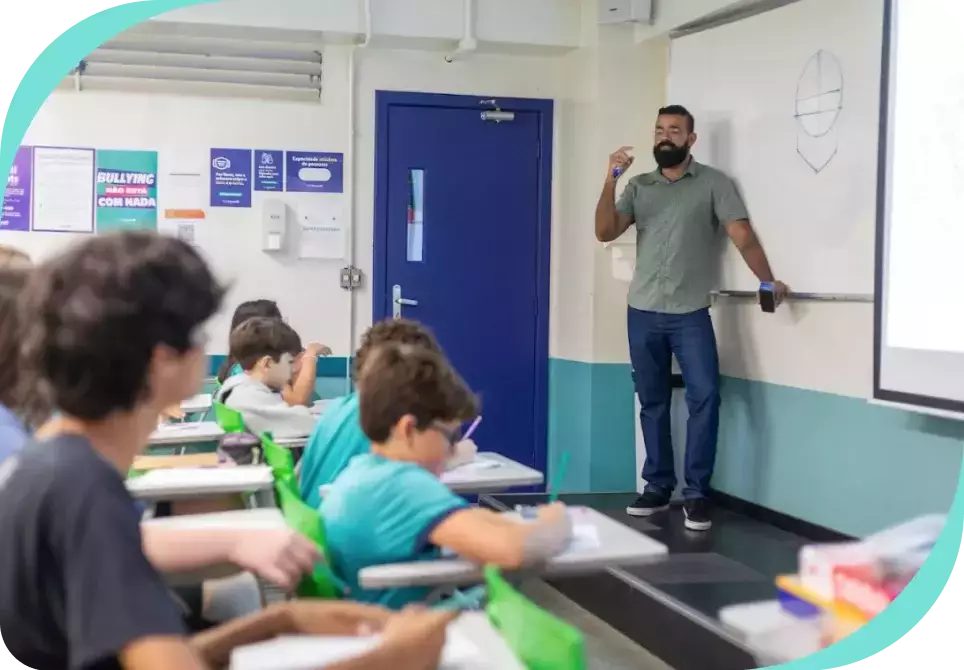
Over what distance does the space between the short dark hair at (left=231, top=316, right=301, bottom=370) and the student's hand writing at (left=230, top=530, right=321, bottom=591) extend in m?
1.77

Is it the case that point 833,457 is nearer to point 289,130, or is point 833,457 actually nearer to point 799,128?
point 799,128

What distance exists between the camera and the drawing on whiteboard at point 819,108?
320cm

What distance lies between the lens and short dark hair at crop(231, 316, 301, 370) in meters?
3.08

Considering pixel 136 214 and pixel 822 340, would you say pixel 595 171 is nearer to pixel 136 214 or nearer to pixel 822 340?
pixel 822 340

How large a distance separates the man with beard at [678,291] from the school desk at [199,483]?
197 centimetres

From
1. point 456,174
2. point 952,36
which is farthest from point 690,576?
point 456,174

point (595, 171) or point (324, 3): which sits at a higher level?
point (324, 3)

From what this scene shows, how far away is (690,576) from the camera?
3059mm

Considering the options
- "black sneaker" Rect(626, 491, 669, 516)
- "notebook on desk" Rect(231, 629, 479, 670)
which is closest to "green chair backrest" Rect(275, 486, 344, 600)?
"notebook on desk" Rect(231, 629, 479, 670)

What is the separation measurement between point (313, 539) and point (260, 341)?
5.50 ft

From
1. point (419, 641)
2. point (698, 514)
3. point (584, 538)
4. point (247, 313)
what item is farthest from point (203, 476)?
point (698, 514)

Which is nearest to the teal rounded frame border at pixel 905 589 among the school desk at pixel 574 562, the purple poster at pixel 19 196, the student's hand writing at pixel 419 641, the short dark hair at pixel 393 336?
the school desk at pixel 574 562

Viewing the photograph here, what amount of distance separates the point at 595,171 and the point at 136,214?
203 cm

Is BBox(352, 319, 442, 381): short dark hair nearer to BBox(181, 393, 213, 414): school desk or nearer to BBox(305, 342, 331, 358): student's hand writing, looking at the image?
BBox(181, 393, 213, 414): school desk
